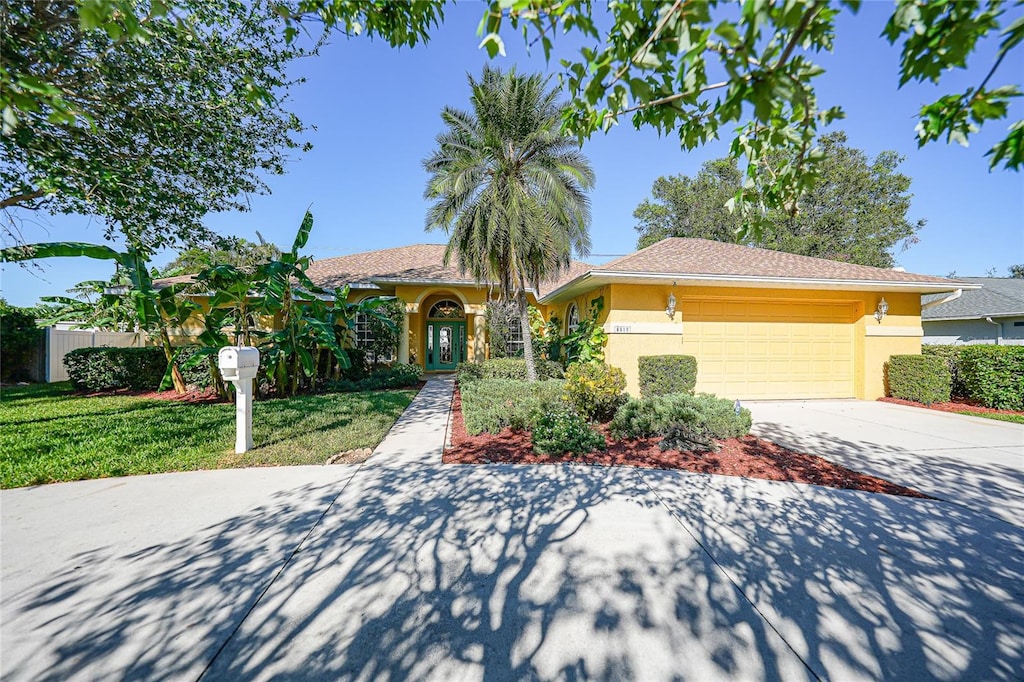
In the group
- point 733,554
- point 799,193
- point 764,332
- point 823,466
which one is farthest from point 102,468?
point 764,332

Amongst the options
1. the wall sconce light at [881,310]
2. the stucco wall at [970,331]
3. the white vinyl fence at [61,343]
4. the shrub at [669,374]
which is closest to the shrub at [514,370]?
the shrub at [669,374]

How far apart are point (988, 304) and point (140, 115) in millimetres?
28326

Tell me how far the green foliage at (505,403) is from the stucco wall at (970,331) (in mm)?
20112

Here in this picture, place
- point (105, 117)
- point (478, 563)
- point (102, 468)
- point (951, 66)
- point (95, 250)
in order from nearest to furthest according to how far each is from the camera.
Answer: point (951, 66), point (478, 563), point (102, 468), point (105, 117), point (95, 250)

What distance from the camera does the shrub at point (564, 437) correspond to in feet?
18.2

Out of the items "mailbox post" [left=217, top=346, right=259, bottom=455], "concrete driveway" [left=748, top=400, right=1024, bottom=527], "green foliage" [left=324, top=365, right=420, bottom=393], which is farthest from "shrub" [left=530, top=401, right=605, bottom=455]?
"green foliage" [left=324, top=365, right=420, bottom=393]

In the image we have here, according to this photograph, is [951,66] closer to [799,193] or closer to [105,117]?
[799,193]

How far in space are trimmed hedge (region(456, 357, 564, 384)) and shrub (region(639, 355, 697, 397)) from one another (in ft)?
10.3

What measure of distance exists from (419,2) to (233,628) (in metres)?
4.08

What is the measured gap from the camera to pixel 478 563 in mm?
2939

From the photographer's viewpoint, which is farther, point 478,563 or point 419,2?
point 478,563

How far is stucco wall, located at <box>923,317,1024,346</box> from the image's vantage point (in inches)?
593

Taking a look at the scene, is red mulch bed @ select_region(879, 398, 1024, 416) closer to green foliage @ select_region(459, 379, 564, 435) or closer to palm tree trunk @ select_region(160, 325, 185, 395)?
green foliage @ select_region(459, 379, 564, 435)

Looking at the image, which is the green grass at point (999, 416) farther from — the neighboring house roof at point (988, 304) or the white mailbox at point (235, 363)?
the white mailbox at point (235, 363)
